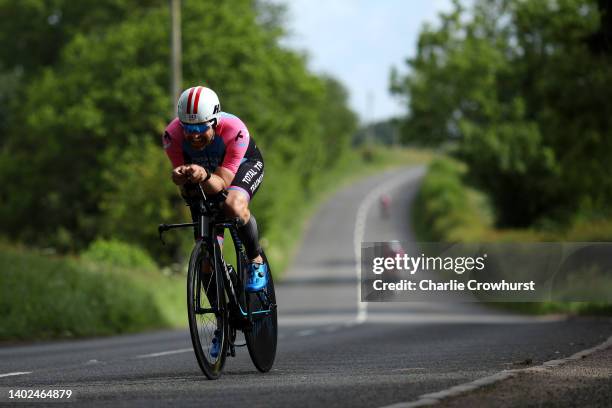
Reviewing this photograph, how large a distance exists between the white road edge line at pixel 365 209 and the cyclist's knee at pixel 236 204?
26450mm

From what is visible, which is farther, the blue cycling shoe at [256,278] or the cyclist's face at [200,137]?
the blue cycling shoe at [256,278]

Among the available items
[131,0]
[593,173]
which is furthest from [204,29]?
[593,173]

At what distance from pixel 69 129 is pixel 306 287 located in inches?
490

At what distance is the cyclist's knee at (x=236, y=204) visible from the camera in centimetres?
871

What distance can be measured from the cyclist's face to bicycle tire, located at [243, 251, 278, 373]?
108 cm

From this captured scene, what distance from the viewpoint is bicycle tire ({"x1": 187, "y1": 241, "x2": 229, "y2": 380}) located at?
328 inches

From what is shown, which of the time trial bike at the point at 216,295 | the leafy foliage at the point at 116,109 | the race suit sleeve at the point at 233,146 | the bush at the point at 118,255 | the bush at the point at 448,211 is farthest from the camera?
the bush at the point at 448,211

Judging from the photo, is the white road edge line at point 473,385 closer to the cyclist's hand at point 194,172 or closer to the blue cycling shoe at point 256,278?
the blue cycling shoe at point 256,278

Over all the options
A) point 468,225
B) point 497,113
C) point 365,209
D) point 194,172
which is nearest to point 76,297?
point 194,172

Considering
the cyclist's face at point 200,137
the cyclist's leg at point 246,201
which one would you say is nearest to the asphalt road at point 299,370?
the cyclist's leg at point 246,201

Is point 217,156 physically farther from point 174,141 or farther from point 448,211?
point 448,211

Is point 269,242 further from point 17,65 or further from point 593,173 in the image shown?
point 593,173

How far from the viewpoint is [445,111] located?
59.4m

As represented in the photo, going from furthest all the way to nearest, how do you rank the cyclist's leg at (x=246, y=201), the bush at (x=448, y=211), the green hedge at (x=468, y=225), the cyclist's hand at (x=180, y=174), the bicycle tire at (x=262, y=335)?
the bush at (x=448, y=211), the green hedge at (x=468, y=225), the bicycle tire at (x=262, y=335), the cyclist's leg at (x=246, y=201), the cyclist's hand at (x=180, y=174)
